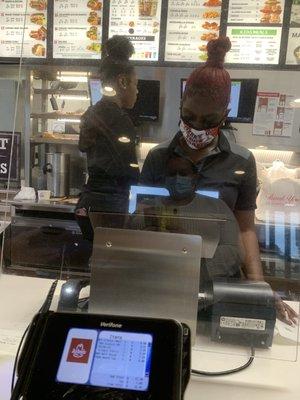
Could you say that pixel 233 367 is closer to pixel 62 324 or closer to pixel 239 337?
pixel 239 337

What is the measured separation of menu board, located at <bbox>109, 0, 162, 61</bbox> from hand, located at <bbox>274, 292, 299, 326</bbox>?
3.76ft

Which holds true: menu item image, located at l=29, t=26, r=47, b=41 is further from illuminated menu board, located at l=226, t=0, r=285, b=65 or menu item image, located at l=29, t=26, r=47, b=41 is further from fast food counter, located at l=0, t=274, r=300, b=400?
fast food counter, located at l=0, t=274, r=300, b=400

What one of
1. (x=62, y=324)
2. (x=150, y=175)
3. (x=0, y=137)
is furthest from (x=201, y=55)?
(x=62, y=324)

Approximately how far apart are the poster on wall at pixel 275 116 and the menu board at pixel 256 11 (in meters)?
0.29

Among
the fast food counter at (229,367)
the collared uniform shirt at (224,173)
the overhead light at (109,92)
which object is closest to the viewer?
the fast food counter at (229,367)

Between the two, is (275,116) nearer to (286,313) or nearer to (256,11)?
(256,11)

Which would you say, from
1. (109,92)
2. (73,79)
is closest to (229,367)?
(109,92)

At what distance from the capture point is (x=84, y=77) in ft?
5.16

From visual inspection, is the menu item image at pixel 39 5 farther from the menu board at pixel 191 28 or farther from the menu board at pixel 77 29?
the menu board at pixel 191 28

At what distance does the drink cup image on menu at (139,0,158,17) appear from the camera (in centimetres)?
155

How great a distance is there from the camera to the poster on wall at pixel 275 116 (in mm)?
1588

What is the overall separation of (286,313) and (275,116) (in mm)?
1047

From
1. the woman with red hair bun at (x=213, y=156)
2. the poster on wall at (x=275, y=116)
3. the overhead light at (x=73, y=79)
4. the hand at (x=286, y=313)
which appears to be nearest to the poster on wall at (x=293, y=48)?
the poster on wall at (x=275, y=116)

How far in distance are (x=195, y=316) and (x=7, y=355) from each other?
35 cm
